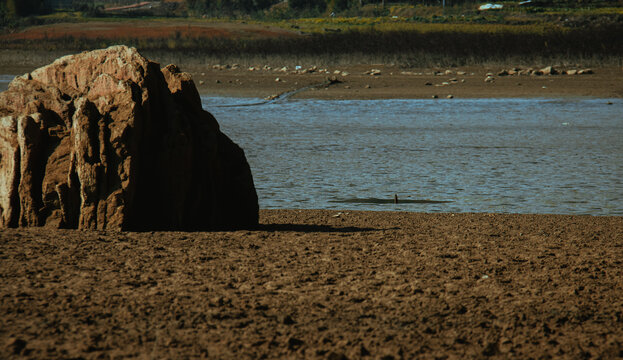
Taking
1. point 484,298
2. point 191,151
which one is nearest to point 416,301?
point 484,298

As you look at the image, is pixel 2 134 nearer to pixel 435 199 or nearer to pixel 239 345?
pixel 239 345

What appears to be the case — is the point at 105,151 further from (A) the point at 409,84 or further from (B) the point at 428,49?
(B) the point at 428,49

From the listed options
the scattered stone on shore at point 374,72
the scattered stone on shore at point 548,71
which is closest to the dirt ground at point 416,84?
the scattered stone on shore at point 374,72

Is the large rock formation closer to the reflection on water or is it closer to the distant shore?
the reflection on water

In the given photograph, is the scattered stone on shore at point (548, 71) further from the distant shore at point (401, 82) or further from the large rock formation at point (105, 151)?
the large rock formation at point (105, 151)

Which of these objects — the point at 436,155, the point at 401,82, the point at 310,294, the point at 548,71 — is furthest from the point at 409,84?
the point at 310,294

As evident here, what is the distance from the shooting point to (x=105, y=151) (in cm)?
616

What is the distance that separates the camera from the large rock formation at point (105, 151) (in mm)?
6219

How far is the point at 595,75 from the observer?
29.2 meters

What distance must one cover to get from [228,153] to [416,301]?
299 cm

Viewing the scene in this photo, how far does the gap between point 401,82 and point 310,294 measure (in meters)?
23.9

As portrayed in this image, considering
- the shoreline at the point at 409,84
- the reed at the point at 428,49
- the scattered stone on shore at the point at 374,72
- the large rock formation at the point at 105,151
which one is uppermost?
the large rock formation at the point at 105,151

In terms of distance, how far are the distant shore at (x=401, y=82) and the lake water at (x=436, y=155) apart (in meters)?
2.74

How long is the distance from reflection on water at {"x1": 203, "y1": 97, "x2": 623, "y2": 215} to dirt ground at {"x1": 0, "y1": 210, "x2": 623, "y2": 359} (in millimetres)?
2438
